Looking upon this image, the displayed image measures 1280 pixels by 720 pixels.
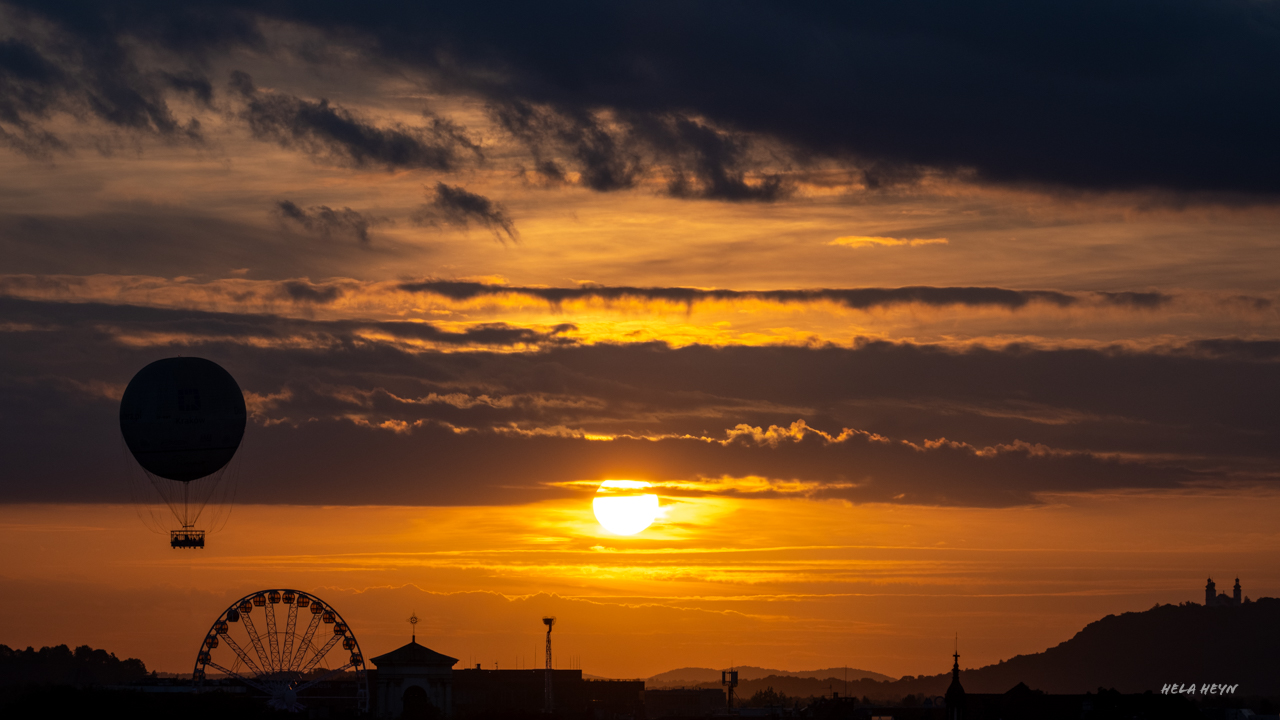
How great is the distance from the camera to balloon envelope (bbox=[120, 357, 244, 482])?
130 m

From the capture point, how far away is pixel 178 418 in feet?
427

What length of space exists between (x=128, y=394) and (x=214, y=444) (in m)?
8.47

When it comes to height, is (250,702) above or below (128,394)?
below

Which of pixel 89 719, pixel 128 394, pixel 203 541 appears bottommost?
pixel 89 719

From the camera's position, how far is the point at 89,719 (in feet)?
482

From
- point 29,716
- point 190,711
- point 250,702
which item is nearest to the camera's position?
point 29,716

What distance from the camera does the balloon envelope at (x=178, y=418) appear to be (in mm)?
130000

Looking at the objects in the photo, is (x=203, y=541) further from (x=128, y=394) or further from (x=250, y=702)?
(x=250, y=702)

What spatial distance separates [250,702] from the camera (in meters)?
187

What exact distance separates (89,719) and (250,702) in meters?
40.9

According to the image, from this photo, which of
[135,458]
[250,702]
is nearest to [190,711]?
[250,702]

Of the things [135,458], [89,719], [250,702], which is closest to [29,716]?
[89,719]

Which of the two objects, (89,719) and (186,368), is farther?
(89,719)

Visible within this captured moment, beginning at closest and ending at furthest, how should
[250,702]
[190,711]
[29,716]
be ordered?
[29,716], [190,711], [250,702]
